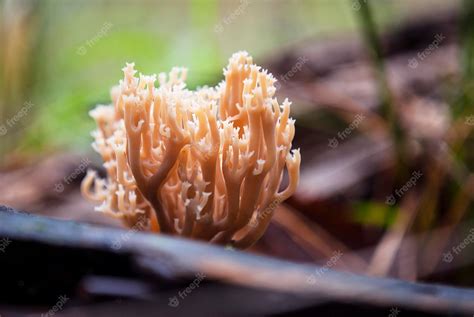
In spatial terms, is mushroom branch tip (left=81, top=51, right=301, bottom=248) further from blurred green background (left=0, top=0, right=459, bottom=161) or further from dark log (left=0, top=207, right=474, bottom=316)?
blurred green background (left=0, top=0, right=459, bottom=161)

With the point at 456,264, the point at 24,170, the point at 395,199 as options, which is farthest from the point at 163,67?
the point at 456,264

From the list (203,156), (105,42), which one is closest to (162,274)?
(203,156)

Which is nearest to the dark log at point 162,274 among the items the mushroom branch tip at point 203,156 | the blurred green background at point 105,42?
the mushroom branch tip at point 203,156

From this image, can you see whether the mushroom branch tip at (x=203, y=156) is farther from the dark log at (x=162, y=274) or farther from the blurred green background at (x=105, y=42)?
the blurred green background at (x=105, y=42)

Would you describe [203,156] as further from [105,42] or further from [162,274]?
[105,42]

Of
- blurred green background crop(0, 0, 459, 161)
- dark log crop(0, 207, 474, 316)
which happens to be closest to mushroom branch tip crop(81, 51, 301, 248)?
dark log crop(0, 207, 474, 316)

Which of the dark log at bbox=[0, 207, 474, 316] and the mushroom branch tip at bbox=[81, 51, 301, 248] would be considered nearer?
the dark log at bbox=[0, 207, 474, 316]

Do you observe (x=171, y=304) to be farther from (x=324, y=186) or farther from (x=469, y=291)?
(x=324, y=186)
